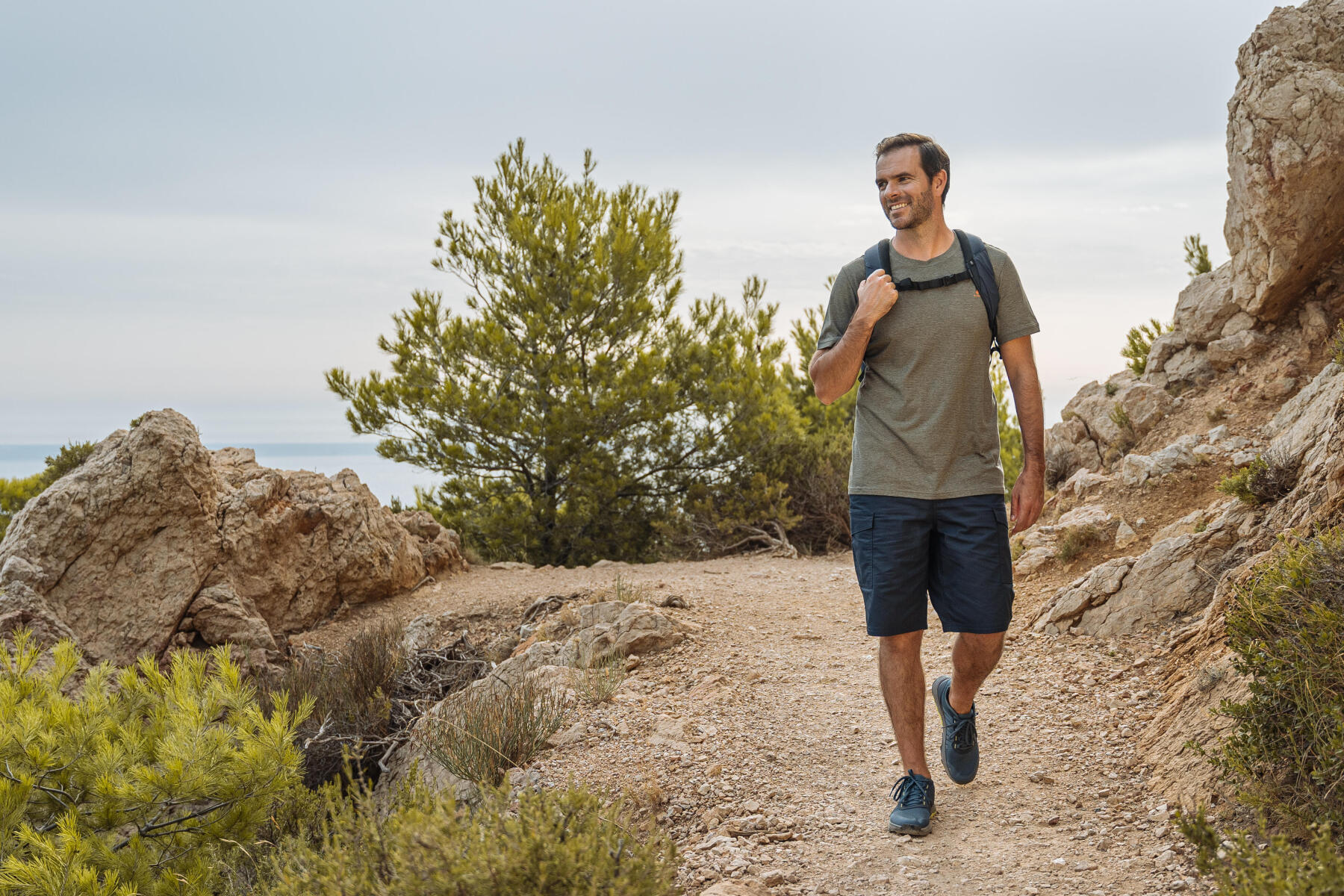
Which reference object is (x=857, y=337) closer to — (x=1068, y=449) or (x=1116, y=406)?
(x=1116, y=406)

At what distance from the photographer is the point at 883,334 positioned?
121 inches

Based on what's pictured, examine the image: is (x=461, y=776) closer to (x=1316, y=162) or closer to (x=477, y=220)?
(x=1316, y=162)

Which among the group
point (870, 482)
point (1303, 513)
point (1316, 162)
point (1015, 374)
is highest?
point (1316, 162)

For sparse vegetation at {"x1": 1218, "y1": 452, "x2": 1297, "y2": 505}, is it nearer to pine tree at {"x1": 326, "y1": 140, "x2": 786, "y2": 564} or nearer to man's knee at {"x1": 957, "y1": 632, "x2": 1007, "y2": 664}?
man's knee at {"x1": 957, "y1": 632, "x2": 1007, "y2": 664}

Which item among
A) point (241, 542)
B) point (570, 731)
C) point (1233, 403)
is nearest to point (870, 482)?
point (570, 731)

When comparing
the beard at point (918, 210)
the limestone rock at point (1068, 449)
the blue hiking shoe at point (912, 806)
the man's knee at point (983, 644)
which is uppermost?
the beard at point (918, 210)

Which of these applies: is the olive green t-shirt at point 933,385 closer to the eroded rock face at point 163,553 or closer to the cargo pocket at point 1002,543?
the cargo pocket at point 1002,543

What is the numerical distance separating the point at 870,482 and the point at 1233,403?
5.28 m

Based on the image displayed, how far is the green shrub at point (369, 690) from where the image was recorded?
16.0 ft

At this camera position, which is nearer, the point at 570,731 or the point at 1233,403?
the point at 570,731

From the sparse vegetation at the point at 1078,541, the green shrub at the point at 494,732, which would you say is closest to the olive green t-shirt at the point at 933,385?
the green shrub at the point at 494,732

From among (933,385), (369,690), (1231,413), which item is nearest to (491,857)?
(933,385)

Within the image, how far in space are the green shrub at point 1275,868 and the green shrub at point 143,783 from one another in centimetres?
289

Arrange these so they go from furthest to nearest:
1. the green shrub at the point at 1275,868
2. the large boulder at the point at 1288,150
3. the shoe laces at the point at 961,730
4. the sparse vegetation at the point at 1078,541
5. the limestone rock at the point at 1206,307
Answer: the limestone rock at the point at 1206,307, the large boulder at the point at 1288,150, the sparse vegetation at the point at 1078,541, the shoe laces at the point at 961,730, the green shrub at the point at 1275,868
